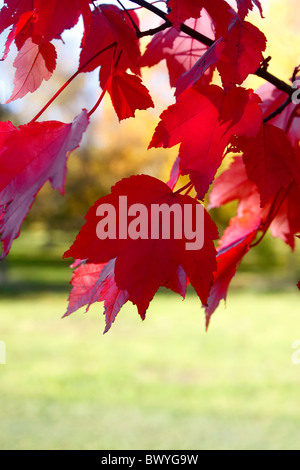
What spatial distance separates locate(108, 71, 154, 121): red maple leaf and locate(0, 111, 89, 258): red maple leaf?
9 centimetres

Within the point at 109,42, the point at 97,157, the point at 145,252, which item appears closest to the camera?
the point at 145,252

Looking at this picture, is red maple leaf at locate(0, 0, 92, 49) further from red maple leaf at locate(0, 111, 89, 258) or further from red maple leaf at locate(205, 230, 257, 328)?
red maple leaf at locate(205, 230, 257, 328)

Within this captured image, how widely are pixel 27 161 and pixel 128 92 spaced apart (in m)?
0.13

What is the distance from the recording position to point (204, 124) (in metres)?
0.44

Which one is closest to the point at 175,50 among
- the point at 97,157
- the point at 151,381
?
the point at 151,381

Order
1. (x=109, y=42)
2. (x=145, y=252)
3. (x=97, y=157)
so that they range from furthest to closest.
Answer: (x=97, y=157)
(x=109, y=42)
(x=145, y=252)

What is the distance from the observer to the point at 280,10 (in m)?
5.07

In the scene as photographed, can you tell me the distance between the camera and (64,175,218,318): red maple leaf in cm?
40

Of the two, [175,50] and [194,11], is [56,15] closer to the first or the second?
[194,11]

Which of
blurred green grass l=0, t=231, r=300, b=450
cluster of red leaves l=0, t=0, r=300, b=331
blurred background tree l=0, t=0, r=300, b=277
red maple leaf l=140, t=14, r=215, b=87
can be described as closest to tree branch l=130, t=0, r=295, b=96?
cluster of red leaves l=0, t=0, r=300, b=331

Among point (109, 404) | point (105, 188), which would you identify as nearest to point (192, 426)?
point (109, 404)

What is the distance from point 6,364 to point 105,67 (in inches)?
203

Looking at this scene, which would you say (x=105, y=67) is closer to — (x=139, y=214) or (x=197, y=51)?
(x=197, y=51)

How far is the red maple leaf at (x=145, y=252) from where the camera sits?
40cm
